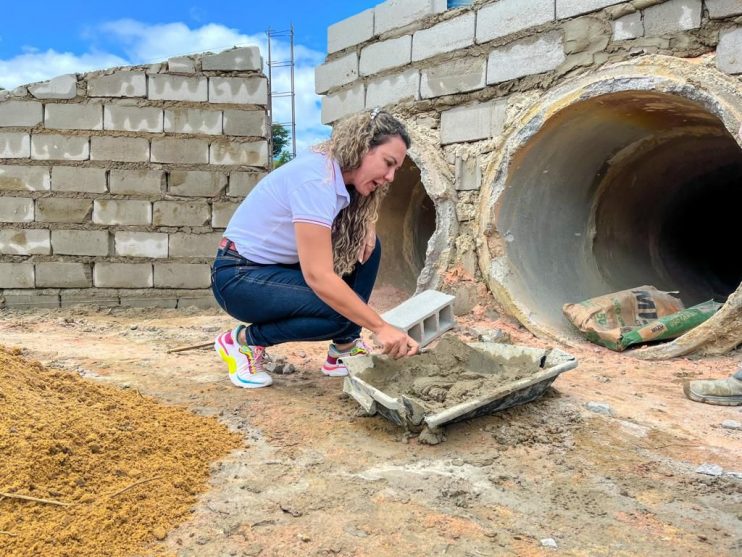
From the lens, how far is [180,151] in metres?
5.46

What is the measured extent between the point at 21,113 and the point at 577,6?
441 centimetres

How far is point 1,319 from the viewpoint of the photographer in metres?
5.15

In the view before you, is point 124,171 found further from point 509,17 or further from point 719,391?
point 719,391

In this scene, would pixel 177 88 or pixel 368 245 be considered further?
pixel 177 88

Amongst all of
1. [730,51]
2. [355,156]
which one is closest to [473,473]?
[355,156]

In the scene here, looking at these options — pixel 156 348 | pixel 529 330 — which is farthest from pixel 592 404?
pixel 156 348

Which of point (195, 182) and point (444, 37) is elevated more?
point (444, 37)

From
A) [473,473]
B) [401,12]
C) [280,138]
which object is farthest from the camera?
[280,138]

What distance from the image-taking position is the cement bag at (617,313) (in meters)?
3.74

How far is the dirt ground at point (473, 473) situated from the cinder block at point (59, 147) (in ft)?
9.10

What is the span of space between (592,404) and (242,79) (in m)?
4.07

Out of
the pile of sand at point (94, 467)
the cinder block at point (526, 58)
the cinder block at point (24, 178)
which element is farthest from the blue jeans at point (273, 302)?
the cinder block at point (24, 178)

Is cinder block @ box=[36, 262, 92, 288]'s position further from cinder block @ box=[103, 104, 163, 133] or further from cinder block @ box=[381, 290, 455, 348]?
cinder block @ box=[381, 290, 455, 348]

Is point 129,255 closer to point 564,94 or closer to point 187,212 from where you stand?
point 187,212
